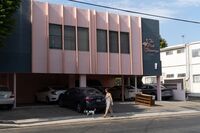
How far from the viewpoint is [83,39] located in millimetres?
32750

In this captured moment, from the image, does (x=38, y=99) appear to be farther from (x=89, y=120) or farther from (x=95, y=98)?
(x=89, y=120)

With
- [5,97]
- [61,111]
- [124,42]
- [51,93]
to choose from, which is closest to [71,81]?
[51,93]

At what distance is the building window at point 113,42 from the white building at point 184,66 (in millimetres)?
19877

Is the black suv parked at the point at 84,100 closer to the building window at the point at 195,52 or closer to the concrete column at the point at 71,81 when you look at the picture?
the concrete column at the point at 71,81

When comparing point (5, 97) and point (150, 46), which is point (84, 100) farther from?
point (150, 46)

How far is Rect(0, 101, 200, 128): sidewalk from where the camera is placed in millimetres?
23117

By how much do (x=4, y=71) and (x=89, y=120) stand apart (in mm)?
7639

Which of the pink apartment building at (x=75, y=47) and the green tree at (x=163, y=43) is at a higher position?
the green tree at (x=163, y=43)

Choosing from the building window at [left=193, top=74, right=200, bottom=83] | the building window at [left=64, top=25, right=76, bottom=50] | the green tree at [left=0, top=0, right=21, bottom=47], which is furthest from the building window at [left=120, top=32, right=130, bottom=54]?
the building window at [left=193, top=74, right=200, bottom=83]

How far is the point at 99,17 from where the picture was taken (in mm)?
33656

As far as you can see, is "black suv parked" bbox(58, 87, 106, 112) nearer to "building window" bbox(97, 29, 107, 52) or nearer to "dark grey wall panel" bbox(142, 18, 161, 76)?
"building window" bbox(97, 29, 107, 52)

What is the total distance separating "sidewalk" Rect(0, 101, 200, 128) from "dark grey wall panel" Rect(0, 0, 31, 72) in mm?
2889

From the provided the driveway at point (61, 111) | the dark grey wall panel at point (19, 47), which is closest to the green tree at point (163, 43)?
the driveway at point (61, 111)

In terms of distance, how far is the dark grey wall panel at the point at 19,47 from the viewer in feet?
94.0
